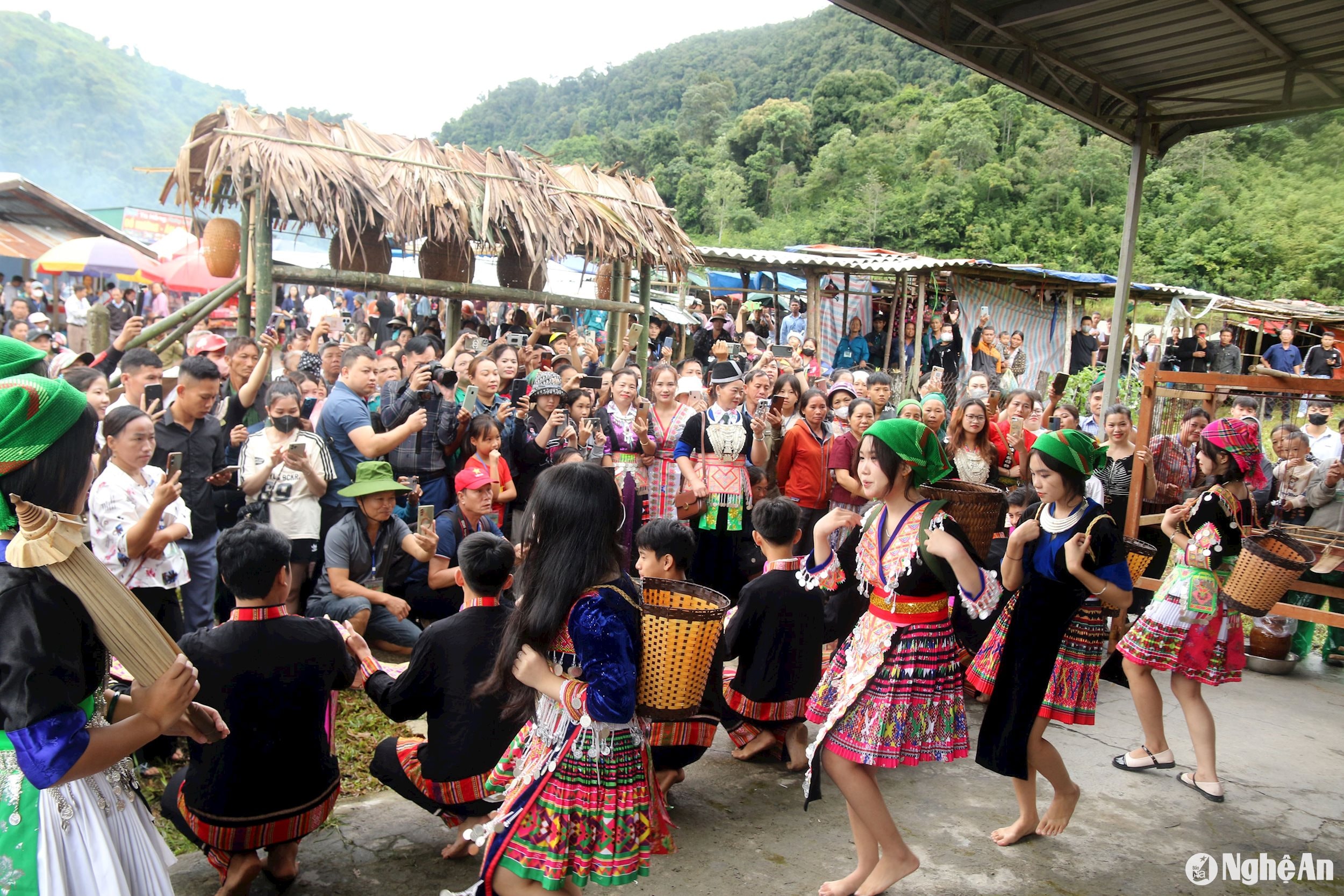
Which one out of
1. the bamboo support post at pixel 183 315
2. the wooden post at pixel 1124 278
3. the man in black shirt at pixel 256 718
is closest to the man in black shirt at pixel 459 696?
the man in black shirt at pixel 256 718

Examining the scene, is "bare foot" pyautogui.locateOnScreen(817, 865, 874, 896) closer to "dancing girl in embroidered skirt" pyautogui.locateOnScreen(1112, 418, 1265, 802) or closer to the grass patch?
the grass patch

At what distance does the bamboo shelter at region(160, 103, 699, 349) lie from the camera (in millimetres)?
6090

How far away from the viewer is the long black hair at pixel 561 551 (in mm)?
2451

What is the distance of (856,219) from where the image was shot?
38.7 metres

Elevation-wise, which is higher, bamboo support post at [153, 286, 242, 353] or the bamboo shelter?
the bamboo shelter

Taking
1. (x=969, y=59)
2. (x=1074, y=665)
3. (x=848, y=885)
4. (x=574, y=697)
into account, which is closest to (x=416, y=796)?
(x=574, y=697)

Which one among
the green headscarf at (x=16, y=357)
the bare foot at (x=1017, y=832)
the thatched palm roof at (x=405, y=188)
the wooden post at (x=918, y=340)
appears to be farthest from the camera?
the wooden post at (x=918, y=340)

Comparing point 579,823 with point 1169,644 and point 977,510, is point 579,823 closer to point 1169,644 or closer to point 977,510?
point 977,510

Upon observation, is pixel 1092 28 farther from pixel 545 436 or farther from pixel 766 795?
pixel 766 795

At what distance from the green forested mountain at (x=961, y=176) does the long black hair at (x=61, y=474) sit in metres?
10.7

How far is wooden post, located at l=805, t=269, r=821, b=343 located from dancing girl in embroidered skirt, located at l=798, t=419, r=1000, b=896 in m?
12.2

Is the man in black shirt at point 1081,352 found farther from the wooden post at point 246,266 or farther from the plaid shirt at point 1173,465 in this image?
the wooden post at point 246,266

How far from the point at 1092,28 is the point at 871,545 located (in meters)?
4.36

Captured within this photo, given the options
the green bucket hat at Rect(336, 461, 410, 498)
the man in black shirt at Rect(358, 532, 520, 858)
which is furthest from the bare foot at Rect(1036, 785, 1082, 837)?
the green bucket hat at Rect(336, 461, 410, 498)
